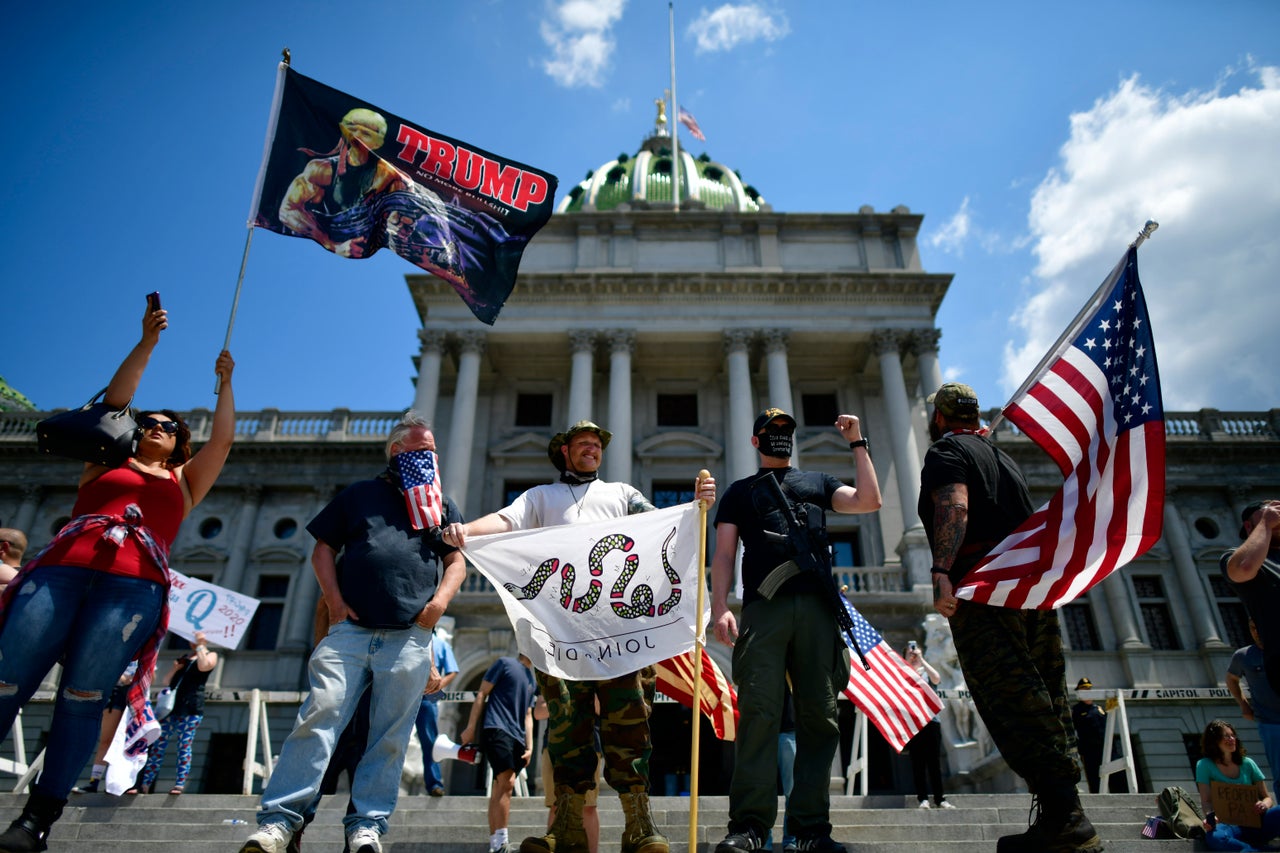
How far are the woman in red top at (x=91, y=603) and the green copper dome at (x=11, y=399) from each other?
49902mm

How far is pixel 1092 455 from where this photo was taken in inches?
191

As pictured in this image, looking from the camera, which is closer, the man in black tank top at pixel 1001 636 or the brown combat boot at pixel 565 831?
the man in black tank top at pixel 1001 636

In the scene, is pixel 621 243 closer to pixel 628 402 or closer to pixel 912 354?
pixel 628 402

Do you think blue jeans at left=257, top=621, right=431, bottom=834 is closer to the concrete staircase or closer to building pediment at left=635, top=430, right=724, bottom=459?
the concrete staircase

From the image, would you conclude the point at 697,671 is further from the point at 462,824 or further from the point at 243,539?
the point at 243,539

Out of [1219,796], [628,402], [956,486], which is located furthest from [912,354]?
[956,486]

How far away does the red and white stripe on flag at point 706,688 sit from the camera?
677cm

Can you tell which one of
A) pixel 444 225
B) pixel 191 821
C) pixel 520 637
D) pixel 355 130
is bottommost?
pixel 191 821

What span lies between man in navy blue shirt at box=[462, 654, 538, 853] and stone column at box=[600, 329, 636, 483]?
598 inches

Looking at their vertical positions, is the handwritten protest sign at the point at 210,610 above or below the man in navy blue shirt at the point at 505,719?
above

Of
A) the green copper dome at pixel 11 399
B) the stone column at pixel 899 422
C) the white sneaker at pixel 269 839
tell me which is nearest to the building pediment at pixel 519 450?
the stone column at pixel 899 422

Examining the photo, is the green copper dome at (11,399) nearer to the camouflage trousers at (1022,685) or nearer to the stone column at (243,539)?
the stone column at (243,539)

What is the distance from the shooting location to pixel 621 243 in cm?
2766

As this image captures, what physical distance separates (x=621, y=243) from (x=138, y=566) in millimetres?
24658
